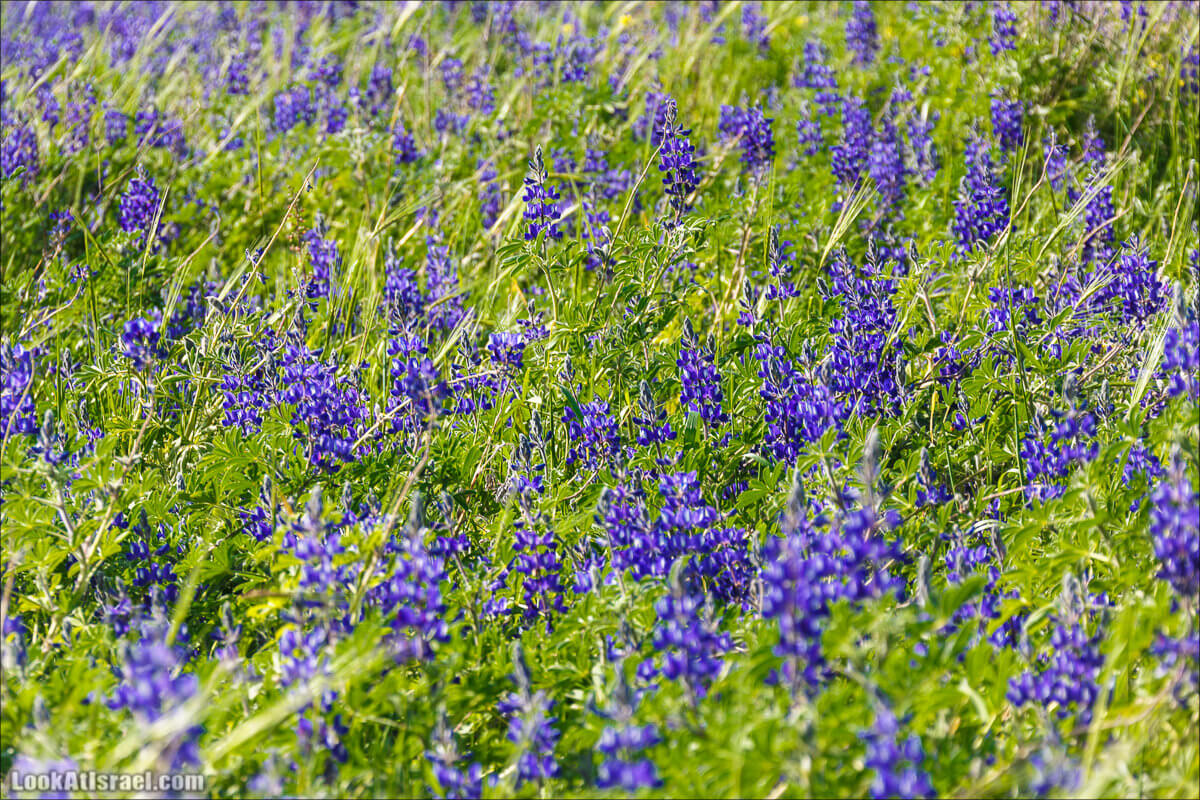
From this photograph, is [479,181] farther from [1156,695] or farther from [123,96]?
[1156,695]

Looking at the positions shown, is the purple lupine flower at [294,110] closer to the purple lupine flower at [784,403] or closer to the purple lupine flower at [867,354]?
the purple lupine flower at [867,354]

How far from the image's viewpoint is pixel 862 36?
5.44 meters

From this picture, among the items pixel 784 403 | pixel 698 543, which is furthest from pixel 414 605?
pixel 784 403

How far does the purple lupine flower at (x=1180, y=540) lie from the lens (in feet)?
5.60

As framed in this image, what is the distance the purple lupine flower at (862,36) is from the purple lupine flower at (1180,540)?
4105mm

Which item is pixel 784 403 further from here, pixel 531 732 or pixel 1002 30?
pixel 1002 30

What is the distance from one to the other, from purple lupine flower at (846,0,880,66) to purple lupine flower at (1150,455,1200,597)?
4105mm

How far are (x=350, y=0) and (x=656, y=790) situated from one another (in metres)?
7.04

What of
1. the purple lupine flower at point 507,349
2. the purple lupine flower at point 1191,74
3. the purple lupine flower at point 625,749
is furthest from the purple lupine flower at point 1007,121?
the purple lupine flower at point 625,749

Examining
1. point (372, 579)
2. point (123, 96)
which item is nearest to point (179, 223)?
point (123, 96)

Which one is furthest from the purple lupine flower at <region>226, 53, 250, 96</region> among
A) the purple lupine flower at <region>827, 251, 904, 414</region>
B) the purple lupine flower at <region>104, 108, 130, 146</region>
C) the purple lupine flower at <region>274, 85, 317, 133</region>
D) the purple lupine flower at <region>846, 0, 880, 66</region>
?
the purple lupine flower at <region>827, 251, 904, 414</region>

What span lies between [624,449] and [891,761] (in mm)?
1235

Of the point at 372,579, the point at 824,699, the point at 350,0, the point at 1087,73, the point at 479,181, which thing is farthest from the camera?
the point at 350,0

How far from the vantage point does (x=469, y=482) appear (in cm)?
270
